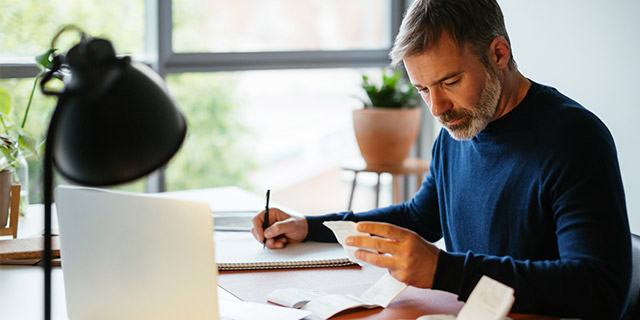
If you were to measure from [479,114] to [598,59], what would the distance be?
1.28 metres

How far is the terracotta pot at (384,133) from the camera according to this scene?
10.8 feet

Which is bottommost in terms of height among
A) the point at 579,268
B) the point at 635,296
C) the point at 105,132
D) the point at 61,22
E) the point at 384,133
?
the point at 635,296

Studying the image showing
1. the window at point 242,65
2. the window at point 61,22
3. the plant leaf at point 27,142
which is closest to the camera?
the plant leaf at point 27,142

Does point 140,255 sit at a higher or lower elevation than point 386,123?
lower

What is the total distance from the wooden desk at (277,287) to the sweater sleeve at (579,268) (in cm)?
6

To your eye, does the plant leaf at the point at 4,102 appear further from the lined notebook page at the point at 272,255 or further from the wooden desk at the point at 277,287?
the lined notebook page at the point at 272,255

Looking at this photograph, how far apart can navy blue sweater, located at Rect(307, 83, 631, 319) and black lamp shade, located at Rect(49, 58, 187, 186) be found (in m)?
0.64

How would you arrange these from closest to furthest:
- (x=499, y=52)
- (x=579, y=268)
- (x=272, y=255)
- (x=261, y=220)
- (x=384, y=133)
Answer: (x=579, y=268) → (x=499, y=52) → (x=272, y=255) → (x=261, y=220) → (x=384, y=133)

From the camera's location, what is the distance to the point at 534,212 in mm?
1556

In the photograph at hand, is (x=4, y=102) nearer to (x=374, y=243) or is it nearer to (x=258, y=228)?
(x=258, y=228)

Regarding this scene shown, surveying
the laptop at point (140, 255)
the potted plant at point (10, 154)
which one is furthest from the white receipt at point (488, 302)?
the potted plant at point (10, 154)

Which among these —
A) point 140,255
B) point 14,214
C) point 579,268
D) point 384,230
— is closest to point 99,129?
point 140,255

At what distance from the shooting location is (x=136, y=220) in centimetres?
114

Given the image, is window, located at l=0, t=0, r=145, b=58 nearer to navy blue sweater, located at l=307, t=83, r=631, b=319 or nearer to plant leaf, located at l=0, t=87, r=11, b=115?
plant leaf, located at l=0, t=87, r=11, b=115
